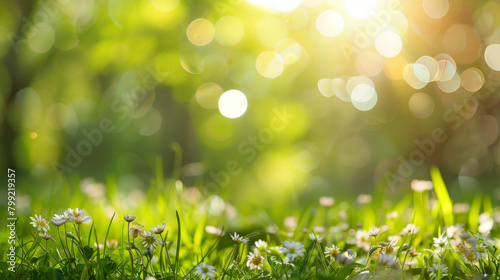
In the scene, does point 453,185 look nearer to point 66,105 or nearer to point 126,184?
point 126,184

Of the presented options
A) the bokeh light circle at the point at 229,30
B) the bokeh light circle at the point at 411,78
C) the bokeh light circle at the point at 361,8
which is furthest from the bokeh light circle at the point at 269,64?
the bokeh light circle at the point at 411,78

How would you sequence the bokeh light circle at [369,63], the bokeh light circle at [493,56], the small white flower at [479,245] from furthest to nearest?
the bokeh light circle at [369,63]
the bokeh light circle at [493,56]
the small white flower at [479,245]

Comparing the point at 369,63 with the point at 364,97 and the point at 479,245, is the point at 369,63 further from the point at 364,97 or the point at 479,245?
the point at 479,245

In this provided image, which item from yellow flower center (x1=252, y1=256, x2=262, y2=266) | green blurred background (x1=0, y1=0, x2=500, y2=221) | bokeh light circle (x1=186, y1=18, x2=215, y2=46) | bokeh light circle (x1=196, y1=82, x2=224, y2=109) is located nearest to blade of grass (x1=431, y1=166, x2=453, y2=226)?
green blurred background (x1=0, y1=0, x2=500, y2=221)

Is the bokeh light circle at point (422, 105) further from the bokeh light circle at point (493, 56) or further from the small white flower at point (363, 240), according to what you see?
the small white flower at point (363, 240)

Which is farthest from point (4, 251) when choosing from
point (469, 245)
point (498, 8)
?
point (498, 8)

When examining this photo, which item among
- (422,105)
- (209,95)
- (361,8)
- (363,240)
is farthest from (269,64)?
(363,240)

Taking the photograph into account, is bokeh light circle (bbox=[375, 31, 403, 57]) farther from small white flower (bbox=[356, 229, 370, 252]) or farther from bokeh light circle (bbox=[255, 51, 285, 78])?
small white flower (bbox=[356, 229, 370, 252])
